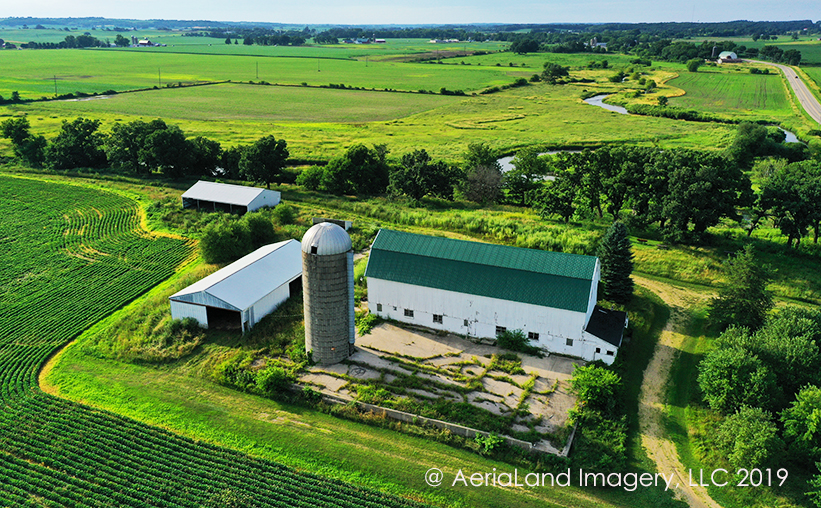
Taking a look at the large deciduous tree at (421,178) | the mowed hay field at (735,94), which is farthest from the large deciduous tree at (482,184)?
the mowed hay field at (735,94)

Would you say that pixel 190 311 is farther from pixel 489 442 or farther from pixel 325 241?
pixel 489 442

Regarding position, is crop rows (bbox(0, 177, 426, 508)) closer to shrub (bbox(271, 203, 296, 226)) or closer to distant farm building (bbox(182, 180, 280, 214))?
shrub (bbox(271, 203, 296, 226))

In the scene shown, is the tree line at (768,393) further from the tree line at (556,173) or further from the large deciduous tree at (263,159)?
the large deciduous tree at (263,159)

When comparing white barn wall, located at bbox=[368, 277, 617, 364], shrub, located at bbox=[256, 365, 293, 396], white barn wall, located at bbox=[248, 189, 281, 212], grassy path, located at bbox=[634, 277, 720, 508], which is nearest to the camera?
grassy path, located at bbox=[634, 277, 720, 508]

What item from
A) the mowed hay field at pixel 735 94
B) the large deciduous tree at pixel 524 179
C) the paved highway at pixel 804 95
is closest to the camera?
the large deciduous tree at pixel 524 179

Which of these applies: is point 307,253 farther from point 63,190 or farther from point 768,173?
point 768,173

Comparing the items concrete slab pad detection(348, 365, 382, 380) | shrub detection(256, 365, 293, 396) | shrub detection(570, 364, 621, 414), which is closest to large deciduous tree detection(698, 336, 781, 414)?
shrub detection(570, 364, 621, 414)
